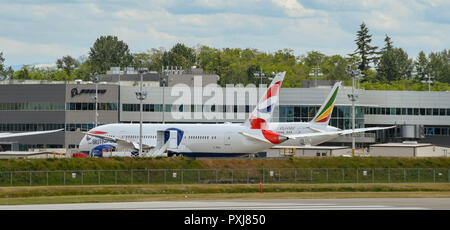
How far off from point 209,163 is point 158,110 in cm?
5239

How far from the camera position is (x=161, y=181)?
71000 mm

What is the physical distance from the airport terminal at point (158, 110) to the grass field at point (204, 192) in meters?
51.3

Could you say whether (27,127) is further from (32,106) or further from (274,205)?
(274,205)

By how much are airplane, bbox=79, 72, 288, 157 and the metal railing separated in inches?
276

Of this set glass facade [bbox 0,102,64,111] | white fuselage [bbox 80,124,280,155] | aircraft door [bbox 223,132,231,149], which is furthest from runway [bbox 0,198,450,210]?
glass facade [bbox 0,102,64,111]

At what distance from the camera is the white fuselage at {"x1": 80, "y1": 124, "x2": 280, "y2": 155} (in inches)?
3238

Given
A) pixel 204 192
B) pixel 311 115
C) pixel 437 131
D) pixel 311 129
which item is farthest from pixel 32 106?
pixel 437 131

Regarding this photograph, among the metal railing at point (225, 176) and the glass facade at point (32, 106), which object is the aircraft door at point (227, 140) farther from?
the glass facade at point (32, 106)

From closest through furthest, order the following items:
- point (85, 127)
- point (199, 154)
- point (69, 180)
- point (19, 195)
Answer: point (19, 195) < point (69, 180) < point (199, 154) < point (85, 127)

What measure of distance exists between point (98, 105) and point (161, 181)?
5581cm

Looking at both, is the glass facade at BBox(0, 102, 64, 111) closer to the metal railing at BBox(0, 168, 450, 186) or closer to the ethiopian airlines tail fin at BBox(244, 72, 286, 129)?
the ethiopian airlines tail fin at BBox(244, 72, 286, 129)

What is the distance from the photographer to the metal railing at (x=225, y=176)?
69875mm
